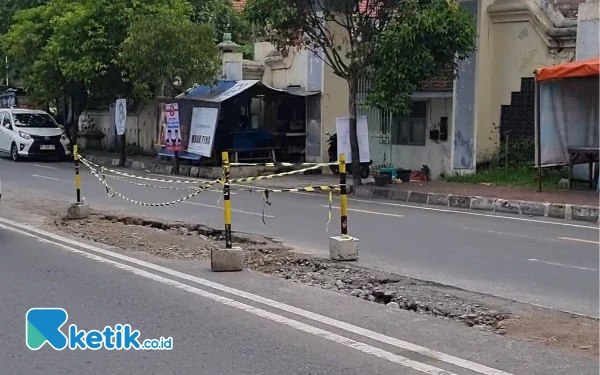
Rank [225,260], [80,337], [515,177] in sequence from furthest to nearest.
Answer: [515,177] < [225,260] < [80,337]

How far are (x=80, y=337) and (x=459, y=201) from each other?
11537 mm

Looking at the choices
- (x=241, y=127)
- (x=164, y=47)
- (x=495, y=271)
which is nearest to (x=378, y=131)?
(x=241, y=127)

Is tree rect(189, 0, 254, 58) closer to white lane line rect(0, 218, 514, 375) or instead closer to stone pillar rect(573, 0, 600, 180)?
stone pillar rect(573, 0, 600, 180)

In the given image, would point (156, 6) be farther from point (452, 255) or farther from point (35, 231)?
point (452, 255)

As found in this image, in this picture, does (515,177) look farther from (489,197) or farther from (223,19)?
(223,19)

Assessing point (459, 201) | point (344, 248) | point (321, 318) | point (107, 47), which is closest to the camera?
point (321, 318)

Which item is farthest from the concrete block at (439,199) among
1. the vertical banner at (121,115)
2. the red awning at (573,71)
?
the vertical banner at (121,115)

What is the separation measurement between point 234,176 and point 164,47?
13.9ft

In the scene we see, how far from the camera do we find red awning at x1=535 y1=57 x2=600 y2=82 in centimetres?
1630

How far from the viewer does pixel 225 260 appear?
30.1 ft

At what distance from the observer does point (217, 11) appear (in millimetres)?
35875

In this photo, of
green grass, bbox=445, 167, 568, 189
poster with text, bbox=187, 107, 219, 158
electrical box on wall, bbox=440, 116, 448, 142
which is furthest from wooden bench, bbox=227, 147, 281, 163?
green grass, bbox=445, 167, 568, 189

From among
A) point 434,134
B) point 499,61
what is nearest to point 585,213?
point 499,61

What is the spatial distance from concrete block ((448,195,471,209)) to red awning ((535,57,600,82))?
2.86 m
